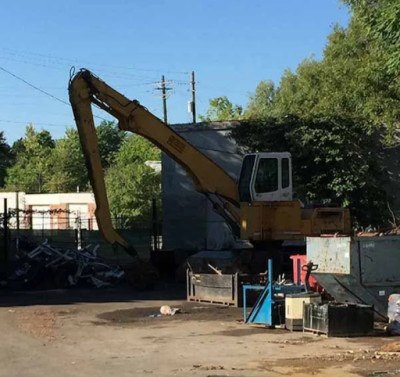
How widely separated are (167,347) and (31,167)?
9189cm

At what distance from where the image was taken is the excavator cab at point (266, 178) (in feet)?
62.6

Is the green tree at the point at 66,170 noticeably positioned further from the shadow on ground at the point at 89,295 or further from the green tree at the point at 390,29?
the green tree at the point at 390,29

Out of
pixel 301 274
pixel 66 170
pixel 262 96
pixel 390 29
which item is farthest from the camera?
pixel 66 170

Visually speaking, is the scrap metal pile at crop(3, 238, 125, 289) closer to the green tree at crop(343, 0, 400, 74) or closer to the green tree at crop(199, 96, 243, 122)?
the green tree at crop(343, 0, 400, 74)

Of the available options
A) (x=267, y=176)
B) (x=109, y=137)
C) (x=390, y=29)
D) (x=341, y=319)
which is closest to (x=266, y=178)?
(x=267, y=176)

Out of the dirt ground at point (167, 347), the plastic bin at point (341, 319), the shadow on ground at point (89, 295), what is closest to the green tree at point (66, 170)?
the shadow on ground at point (89, 295)

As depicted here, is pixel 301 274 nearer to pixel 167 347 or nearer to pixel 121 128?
pixel 167 347

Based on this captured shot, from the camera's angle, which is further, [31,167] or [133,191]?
[31,167]

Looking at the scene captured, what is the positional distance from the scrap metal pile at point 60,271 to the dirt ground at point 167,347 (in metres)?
4.74

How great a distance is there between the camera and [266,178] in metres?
19.3

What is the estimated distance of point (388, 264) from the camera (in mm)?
13078

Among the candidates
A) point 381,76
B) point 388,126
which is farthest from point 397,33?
point 388,126

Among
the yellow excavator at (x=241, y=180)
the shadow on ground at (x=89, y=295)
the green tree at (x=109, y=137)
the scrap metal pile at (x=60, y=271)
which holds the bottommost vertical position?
the shadow on ground at (x=89, y=295)

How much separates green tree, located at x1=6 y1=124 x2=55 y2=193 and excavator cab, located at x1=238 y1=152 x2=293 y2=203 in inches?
3072
